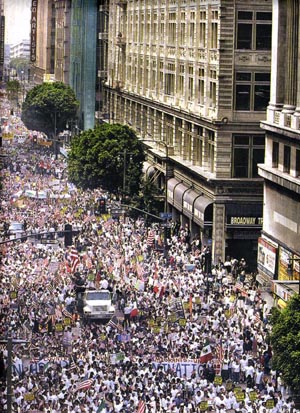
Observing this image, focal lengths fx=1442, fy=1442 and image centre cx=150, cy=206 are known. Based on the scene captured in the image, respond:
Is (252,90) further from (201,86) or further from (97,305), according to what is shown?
(97,305)

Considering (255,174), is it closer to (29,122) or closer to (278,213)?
(278,213)

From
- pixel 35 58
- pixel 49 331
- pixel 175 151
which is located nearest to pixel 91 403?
pixel 49 331

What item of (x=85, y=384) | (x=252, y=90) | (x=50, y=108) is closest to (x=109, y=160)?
(x=252, y=90)

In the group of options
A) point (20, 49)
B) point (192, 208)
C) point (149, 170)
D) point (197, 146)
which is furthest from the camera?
point (20, 49)

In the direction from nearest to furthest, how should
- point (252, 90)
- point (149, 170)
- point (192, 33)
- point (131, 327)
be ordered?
point (131, 327) < point (252, 90) < point (192, 33) < point (149, 170)

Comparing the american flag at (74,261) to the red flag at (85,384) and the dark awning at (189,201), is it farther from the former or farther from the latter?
the red flag at (85,384)

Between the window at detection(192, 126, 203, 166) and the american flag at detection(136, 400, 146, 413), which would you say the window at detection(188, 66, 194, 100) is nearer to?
the window at detection(192, 126, 203, 166)

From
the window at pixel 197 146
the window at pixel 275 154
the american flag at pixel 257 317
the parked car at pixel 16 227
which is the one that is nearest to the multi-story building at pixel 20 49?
the window at pixel 197 146
